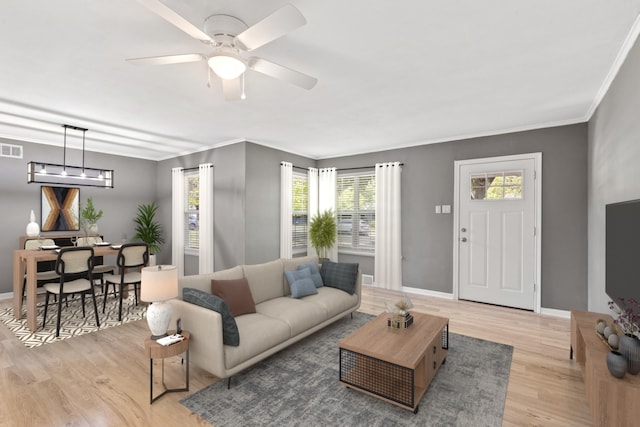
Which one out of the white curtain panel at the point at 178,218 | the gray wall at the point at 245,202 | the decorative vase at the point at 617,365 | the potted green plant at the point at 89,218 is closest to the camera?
the decorative vase at the point at 617,365

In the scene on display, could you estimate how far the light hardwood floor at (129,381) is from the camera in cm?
215

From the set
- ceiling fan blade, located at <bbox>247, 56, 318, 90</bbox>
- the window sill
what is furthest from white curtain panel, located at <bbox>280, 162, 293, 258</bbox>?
ceiling fan blade, located at <bbox>247, 56, 318, 90</bbox>

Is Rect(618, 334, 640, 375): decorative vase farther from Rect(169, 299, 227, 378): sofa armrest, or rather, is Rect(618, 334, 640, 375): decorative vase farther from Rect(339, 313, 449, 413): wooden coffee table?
Rect(169, 299, 227, 378): sofa armrest

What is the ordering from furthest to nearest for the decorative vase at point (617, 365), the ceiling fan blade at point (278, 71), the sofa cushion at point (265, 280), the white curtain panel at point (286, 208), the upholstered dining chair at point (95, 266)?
1. the white curtain panel at point (286, 208)
2. the upholstered dining chair at point (95, 266)
3. the sofa cushion at point (265, 280)
4. the ceiling fan blade at point (278, 71)
5. the decorative vase at point (617, 365)

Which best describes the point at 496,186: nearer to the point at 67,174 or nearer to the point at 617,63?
the point at 617,63

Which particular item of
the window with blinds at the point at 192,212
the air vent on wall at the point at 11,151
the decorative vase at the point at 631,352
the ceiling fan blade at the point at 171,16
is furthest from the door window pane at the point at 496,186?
the air vent on wall at the point at 11,151

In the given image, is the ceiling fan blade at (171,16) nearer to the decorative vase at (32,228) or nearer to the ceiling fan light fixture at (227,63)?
the ceiling fan light fixture at (227,63)

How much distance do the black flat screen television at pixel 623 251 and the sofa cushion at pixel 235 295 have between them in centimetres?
304

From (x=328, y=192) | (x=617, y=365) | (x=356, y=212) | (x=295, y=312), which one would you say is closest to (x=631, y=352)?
(x=617, y=365)

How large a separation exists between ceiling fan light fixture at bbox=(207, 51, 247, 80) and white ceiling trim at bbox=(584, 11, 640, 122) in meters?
Result: 2.64

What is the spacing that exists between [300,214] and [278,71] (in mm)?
4381

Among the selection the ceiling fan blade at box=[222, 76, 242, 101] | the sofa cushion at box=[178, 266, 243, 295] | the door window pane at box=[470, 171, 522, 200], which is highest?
the ceiling fan blade at box=[222, 76, 242, 101]

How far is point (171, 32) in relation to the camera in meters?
2.13

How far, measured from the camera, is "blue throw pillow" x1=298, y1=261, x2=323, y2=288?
4066 mm
